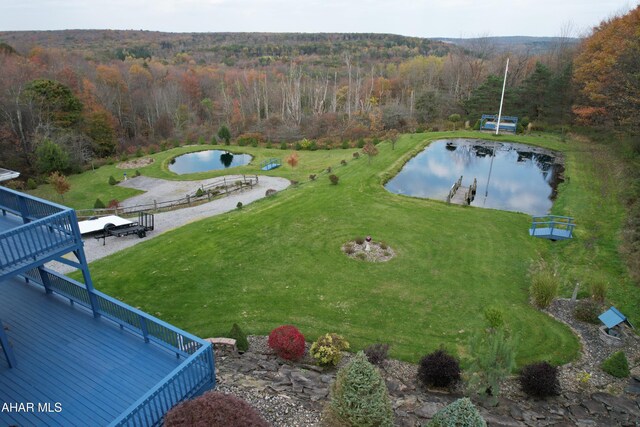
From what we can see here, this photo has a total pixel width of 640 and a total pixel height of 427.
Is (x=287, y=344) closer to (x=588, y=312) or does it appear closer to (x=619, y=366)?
(x=619, y=366)

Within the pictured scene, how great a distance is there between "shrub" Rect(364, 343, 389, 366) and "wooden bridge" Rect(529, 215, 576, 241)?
506 inches

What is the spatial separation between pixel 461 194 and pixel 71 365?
23445 mm

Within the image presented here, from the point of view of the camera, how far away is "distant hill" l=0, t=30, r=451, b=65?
119 meters

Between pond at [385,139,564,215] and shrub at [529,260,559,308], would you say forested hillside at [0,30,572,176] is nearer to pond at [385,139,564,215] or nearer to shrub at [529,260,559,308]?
pond at [385,139,564,215]

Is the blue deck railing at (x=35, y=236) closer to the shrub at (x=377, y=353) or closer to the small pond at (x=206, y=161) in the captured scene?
the shrub at (x=377, y=353)

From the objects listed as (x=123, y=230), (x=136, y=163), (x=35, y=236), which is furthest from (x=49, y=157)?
(x=35, y=236)

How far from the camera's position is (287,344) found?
10945 millimetres

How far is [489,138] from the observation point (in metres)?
41.4

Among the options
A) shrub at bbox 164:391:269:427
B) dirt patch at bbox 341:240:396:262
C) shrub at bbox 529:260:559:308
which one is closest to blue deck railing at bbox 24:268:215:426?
shrub at bbox 164:391:269:427

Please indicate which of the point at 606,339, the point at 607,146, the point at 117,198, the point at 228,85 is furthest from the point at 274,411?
the point at 228,85

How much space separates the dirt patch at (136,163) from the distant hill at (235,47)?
73.4 metres

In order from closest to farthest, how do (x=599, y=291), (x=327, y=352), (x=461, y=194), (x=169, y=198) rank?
(x=327, y=352) < (x=599, y=291) < (x=461, y=194) < (x=169, y=198)

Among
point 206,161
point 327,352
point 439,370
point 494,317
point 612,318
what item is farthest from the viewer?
point 206,161

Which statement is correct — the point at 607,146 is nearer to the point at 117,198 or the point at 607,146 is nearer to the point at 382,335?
the point at 382,335
